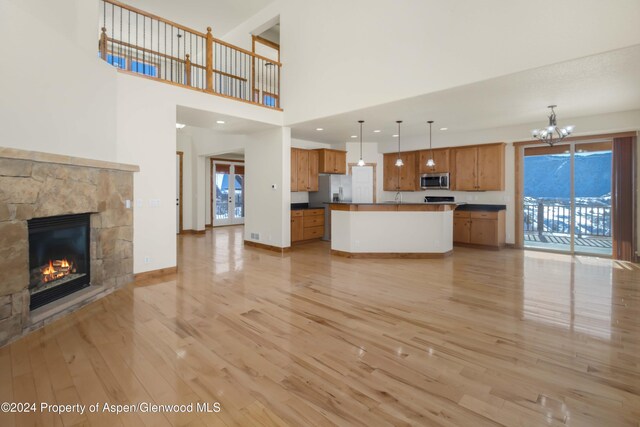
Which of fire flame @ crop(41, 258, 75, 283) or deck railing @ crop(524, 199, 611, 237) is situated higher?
deck railing @ crop(524, 199, 611, 237)

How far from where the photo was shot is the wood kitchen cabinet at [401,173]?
884 cm

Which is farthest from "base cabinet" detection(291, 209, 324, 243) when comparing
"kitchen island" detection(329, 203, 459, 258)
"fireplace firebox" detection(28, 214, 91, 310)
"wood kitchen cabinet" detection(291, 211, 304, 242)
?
"fireplace firebox" detection(28, 214, 91, 310)

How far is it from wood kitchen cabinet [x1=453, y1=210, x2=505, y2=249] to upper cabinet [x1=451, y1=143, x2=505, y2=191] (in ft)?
2.24

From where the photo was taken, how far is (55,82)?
3.28m

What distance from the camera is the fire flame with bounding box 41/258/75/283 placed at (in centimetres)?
337

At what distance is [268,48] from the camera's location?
356 inches

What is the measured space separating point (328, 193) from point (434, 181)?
2812 millimetres

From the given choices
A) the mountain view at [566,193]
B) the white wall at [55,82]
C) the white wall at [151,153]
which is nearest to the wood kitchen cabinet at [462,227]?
the mountain view at [566,193]

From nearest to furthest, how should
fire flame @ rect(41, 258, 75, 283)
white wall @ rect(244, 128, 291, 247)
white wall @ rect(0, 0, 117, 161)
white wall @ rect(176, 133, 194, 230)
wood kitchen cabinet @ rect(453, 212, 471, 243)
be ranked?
white wall @ rect(0, 0, 117, 161) → fire flame @ rect(41, 258, 75, 283) → white wall @ rect(244, 128, 291, 247) → wood kitchen cabinet @ rect(453, 212, 471, 243) → white wall @ rect(176, 133, 194, 230)

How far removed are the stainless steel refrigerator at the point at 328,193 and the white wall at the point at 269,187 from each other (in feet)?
6.21

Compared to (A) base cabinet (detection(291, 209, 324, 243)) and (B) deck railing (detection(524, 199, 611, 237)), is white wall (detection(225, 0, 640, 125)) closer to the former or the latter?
(A) base cabinet (detection(291, 209, 324, 243))

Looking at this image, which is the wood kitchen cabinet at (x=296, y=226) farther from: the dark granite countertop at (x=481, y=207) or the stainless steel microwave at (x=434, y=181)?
the dark granite countertop at (x=481, y=207)

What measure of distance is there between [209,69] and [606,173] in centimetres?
817

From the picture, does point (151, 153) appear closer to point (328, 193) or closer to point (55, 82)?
point (55, 82)
